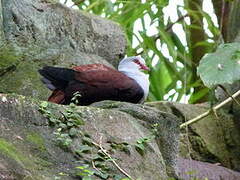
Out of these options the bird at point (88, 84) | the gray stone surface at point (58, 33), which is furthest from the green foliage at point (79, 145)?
the gray stone surface at point (58, 33)

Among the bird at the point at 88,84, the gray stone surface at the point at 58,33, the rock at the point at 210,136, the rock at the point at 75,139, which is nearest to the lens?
the rock at the point at 75,139

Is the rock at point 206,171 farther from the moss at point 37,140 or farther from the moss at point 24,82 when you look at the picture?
the moss at point 37,140

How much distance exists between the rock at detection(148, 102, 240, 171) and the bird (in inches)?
48.0

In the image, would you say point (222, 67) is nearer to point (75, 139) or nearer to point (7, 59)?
point (75, 139)

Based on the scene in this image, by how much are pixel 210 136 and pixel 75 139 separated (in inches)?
98.2

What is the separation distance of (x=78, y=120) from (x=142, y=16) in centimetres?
213

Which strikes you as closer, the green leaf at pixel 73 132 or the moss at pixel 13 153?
the moss at pixel 13 153

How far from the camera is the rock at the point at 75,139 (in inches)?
100.0

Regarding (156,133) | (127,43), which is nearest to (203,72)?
(156,133)

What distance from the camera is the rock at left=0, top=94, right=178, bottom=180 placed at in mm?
2539

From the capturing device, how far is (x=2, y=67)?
13.5 feet

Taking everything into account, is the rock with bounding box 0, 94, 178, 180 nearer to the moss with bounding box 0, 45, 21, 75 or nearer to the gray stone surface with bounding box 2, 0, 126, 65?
the moss with bounding box 0, 45, 21, 75

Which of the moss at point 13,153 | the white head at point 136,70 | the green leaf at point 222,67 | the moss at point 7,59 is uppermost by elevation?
the moss at point 13,153

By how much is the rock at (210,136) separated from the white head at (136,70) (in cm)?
64
